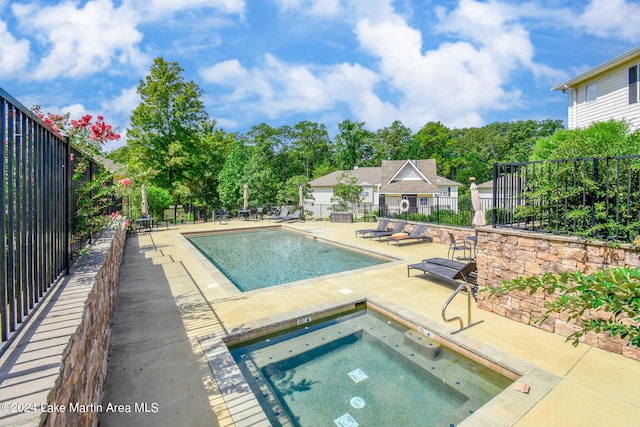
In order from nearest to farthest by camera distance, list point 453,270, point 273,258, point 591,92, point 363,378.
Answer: point 363,378 < point 453,270 < point 273,258 < point 591,92

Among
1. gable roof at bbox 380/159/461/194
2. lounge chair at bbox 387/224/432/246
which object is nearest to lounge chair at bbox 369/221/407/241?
lounge chair at bbox 387/224/432/246

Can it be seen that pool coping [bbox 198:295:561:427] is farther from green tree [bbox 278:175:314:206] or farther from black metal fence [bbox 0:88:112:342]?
green tree [bbox 278:175:314:206]

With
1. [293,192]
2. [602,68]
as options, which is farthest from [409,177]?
[602,68]

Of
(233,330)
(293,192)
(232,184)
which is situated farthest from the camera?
(293,192)

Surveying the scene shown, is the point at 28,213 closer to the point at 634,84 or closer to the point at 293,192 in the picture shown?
the point at 634,84

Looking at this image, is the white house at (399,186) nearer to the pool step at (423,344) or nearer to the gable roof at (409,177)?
the gable roof at (409,177)

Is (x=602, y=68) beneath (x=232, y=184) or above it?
above

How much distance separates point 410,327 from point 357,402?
193cm

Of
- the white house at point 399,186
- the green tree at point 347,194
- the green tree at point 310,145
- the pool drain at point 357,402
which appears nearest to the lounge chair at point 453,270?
the pool drain at point 357,402

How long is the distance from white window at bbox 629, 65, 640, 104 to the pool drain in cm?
1657

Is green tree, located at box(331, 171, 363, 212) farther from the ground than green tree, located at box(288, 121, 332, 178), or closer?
closer

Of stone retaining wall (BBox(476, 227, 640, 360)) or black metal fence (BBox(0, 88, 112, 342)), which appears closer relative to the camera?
black metal fence (BBox(0, 88, 112, 342))

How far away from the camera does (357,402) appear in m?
3.52

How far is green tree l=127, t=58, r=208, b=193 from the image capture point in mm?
23750
